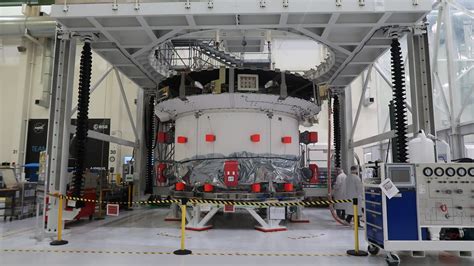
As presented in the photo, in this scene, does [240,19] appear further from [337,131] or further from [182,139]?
[337,131]

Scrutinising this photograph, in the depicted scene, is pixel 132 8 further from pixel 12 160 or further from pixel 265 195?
pixel 12 160

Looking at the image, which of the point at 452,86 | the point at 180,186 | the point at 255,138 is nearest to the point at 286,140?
the point at 255,138

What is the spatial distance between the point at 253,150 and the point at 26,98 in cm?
1340

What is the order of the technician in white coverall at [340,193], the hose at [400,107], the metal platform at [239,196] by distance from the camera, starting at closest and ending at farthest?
the hose at [400,107]
the metal platform at [239,196]
the technician in white coverall at [340,193]

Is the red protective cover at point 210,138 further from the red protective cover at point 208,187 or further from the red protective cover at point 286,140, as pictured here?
the red protective cover at point 286,140

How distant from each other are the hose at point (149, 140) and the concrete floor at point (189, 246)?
3563 mm

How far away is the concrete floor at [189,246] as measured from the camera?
5.04 meters

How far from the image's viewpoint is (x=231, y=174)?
7332 mm

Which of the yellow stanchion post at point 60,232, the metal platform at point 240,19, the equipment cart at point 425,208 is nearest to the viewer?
the equipment cart at point 425,208

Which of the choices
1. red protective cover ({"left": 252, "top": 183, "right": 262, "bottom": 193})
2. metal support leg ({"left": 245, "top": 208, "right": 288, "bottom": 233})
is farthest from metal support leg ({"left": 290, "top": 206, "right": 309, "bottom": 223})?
red protective cover ({"left": 252, "top": 183, "right": 262, "bottom": 193})

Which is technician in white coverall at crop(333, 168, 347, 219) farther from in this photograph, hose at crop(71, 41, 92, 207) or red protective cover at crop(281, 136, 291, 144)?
hose at crop(71, 41, 92, 207)

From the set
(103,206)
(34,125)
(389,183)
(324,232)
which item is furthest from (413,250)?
(34,125)

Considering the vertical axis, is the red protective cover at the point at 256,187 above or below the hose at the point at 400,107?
below

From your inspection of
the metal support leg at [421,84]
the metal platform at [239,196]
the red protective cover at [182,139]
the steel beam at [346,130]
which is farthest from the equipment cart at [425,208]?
the steel beam at [346,130]
